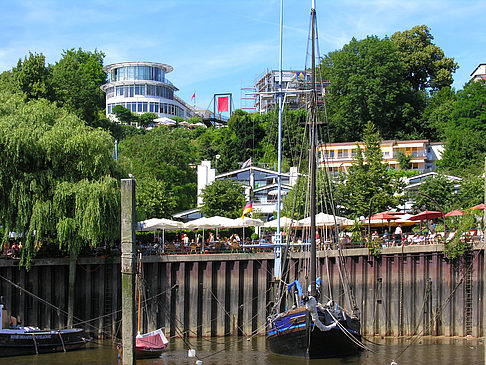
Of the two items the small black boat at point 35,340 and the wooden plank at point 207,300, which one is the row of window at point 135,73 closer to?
the wooden plank at point 207,300

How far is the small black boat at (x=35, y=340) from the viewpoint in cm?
3334

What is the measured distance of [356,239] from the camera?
41125 mm

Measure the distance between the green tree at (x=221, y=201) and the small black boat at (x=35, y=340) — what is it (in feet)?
87.0

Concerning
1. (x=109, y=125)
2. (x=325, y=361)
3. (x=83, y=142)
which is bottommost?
(x=325, y=361)

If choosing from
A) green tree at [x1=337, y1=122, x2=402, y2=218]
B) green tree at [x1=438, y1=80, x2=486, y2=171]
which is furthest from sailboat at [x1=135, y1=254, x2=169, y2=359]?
green tree at [x1=438, y1=80, x2=486, y2=171]

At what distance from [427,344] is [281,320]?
810 centimetres

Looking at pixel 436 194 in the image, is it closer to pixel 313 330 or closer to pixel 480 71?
pixel 313 330

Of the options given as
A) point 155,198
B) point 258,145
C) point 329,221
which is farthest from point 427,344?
point 258,145

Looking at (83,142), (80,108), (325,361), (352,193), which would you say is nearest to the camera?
(325,361)

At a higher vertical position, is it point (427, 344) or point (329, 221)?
point (329, 221)

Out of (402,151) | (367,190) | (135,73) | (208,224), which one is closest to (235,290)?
(208,224)

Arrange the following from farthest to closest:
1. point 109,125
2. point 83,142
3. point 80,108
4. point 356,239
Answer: point 109,125, point 80,108, point 356,239, point 83,142

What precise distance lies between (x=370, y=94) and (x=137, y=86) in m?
58.5

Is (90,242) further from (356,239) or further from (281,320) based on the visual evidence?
(356,239)
